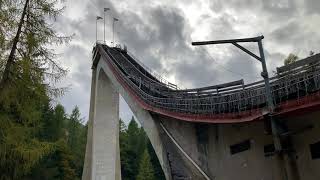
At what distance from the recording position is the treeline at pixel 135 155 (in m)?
55.4

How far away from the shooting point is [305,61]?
1092 cm

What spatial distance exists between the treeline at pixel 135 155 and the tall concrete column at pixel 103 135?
52.3 ft

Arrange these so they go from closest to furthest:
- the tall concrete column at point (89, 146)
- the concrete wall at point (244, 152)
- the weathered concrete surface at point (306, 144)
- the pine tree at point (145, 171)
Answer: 1. the weathered concrete surface at point (306, 144)
2. the concrete wall at point (244, 152)
3. the tall concrete column at point (89, 146)
4. the pine tree at point (145, 171)

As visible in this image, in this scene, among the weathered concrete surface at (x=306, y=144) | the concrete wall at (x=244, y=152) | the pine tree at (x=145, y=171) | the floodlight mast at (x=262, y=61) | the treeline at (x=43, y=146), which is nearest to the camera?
the floodlight mast at (x=262, y=61)

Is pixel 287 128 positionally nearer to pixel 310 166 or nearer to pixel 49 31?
pixel 310 166

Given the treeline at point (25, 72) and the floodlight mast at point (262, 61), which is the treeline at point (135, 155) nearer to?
the treeline at point (25, 72)

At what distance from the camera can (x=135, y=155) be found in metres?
58.3

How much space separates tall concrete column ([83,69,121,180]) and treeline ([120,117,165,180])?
15936 mm

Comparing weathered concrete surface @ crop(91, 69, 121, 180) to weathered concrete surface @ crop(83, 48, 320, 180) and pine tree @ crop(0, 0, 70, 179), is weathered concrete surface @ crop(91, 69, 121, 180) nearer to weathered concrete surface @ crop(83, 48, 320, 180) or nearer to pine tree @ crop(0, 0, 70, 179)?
weathered concrete surface @ crop(83, 48, 320, 180)

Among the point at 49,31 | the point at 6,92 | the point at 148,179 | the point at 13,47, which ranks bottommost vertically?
the point at 148,179

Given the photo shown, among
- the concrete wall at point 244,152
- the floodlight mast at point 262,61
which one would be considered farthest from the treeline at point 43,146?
the floodlight mast at point 262,61

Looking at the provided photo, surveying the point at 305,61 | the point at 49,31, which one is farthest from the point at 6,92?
the point at 305,61

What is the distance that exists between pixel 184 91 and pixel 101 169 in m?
18.1

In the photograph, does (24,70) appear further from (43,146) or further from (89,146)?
(89,146)
